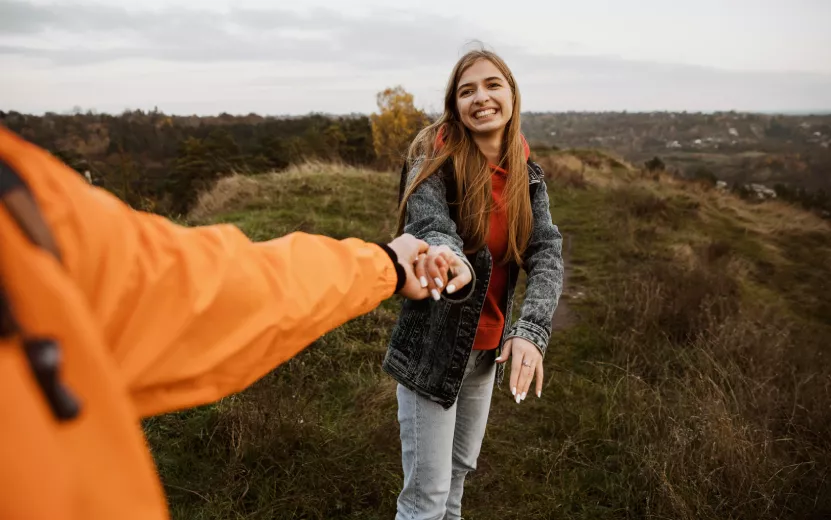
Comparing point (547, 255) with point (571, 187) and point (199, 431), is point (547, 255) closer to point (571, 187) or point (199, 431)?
point (199, 431)

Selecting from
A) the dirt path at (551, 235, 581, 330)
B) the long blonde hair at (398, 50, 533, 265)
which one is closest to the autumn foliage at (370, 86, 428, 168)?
the dirt path at (551, 235, 581, 330)

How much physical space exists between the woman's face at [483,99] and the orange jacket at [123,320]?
1.21 meters

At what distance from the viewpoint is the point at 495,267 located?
2.23 meters

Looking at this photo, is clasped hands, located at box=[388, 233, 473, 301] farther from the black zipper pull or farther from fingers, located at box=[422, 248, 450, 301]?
the black zipper pull

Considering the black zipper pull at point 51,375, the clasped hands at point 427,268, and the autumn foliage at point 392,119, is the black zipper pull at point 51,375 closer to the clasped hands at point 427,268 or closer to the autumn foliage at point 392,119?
the clasped hands at point 427,268

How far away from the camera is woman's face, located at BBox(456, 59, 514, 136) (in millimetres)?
2195

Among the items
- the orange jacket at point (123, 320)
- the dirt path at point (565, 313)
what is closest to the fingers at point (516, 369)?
the orange jacket at point (123, 320)

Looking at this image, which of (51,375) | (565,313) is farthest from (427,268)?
(565,313)

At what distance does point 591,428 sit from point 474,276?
2202 millimetres

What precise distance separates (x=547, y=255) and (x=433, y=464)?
975mm

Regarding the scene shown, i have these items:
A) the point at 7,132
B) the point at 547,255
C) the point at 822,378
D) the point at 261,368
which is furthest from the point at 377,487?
the point at 822,378

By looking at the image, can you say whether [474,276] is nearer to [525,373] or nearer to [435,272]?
[435,272]

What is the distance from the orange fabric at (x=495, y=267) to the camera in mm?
2164

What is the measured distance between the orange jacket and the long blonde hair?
91 cm
